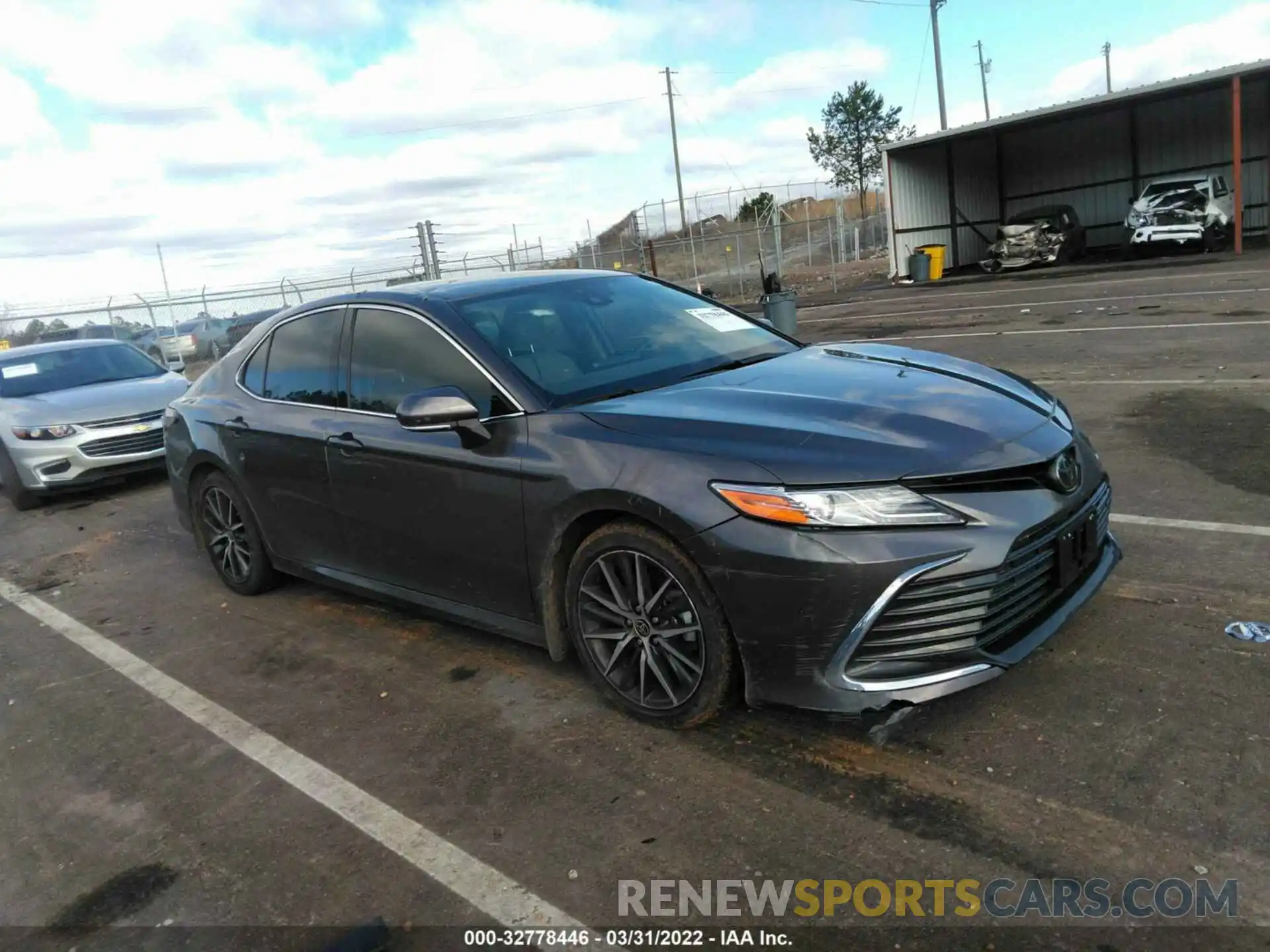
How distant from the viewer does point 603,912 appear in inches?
103

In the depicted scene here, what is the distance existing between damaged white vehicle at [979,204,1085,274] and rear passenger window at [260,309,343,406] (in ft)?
78.3

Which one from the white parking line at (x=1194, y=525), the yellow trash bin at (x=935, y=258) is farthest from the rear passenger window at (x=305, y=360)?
the yellow trash bin at (x=935, y=258)

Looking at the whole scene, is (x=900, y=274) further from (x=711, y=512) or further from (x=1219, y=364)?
(x=711, y=512)

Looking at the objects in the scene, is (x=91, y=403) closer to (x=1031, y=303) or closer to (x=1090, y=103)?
(x=1031, y=303)

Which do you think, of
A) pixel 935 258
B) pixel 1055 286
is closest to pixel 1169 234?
pixel 935 258

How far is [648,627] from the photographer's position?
133 inches

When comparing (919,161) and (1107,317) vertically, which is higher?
(919,161)

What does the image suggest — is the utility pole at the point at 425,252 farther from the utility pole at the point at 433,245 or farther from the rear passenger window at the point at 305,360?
the rear passenger window at the point at 305,360

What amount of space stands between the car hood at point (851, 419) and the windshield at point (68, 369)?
814cm

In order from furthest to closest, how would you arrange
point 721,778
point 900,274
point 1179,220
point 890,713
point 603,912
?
point 900,274, point 1179,220, point 721,778, point 890,713, point 603,912

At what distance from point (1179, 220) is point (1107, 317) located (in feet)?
40.2

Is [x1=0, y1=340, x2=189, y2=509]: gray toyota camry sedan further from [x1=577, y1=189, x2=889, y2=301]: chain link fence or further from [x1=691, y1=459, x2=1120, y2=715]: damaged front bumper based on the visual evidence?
[x1=577, y1=189, x2=889, y2=301]: chain link fence

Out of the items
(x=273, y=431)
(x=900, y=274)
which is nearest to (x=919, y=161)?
(x=900, y=274)

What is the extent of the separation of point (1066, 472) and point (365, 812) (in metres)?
2.59
